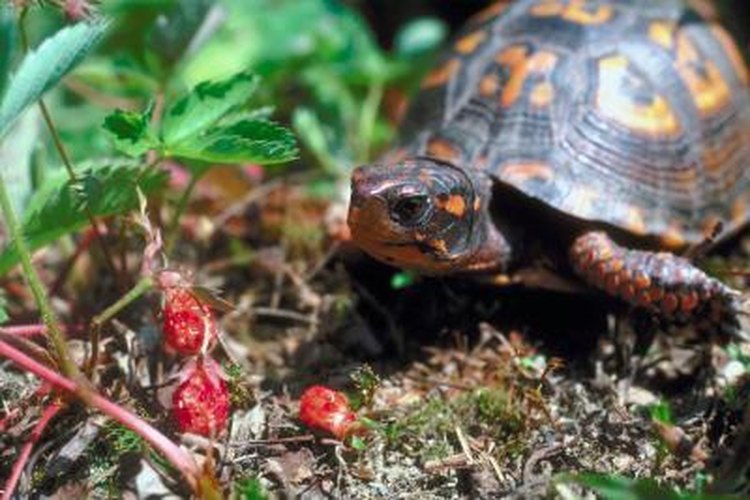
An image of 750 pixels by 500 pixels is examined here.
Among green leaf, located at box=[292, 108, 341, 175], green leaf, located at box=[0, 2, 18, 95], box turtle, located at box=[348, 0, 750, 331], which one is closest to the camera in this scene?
green leaf, located at box=[0, 2, 18, 95]

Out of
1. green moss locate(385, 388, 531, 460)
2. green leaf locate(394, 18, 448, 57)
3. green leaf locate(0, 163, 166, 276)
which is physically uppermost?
green leaf locate(0, 163, 166, 276)

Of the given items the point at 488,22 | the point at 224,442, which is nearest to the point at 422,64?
the point at 488,22

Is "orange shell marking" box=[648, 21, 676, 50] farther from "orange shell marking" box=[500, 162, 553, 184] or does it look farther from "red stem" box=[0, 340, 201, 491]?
"red stem" box=[0, 340, 201, 491]

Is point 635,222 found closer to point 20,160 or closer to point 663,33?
point 663,33

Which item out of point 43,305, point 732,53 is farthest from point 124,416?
point 732,53

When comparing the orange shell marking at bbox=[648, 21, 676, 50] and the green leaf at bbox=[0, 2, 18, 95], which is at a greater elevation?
the green leaf at bbox=[0, 2, 18, 95]

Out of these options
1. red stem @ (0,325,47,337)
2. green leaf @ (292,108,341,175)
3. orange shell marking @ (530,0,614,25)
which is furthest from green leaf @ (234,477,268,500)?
orange shell marking @ (530,0,614,25)

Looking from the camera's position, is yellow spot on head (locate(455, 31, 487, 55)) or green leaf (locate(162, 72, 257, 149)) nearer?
green leaf (locate(162, 72, 257, 149))

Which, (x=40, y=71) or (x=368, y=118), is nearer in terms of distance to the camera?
(x=40, y=71)
